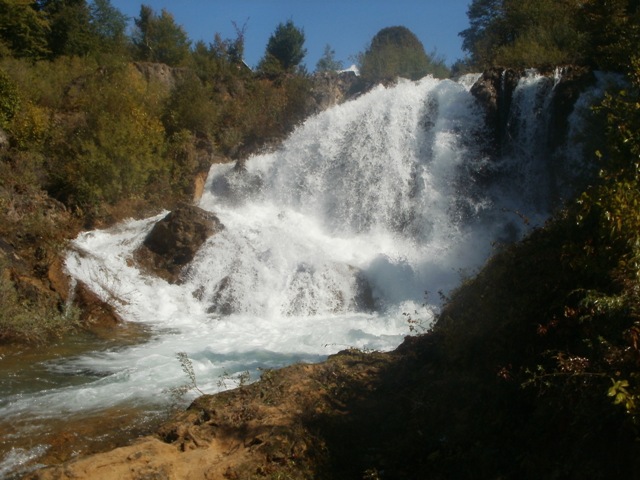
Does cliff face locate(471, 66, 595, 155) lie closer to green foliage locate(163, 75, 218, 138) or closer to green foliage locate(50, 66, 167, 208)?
green foliage locate(163, 75, 218, 138)

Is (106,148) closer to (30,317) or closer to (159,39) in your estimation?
(30,317)

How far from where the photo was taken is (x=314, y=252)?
1533 centimetres

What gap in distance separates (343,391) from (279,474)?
1.55 m

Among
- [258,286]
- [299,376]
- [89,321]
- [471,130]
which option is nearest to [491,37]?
[471,130]

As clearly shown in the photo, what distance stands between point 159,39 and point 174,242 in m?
21.0

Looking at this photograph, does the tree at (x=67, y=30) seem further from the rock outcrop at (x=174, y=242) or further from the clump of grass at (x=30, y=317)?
the clump of grass at (x=30, y=317)

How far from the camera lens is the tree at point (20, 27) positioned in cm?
2320

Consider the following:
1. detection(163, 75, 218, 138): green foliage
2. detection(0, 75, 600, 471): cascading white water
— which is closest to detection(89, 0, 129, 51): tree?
detection(163, 75, 218, 138): green foliage

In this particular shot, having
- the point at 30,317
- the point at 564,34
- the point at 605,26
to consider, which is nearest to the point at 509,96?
the point at 605,26

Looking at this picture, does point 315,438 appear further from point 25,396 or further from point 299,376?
point 25,396

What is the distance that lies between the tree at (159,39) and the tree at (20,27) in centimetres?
660

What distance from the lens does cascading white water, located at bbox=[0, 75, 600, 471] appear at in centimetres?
981

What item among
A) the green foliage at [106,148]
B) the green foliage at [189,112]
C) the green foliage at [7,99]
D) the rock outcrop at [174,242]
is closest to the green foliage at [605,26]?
the rock outcrop at [174,242]

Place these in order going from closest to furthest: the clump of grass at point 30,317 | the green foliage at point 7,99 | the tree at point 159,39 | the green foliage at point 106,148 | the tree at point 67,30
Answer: the clump of grass at point 30,317 < the green foliage at point 106,148 < the green foliage at point 7,99 < the tree at point 67,30 < the tree at point 159,39
